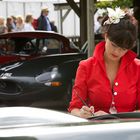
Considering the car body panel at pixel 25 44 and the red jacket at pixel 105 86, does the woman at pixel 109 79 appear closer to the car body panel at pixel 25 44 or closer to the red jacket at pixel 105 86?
the red jacket at pixel 105 86

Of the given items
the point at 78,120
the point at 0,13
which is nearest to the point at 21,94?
the point at 78,120

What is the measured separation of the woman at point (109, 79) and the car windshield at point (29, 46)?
26.4ft

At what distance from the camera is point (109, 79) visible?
12.6ft

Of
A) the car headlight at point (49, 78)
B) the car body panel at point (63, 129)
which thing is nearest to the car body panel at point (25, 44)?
the car headlight at point (49, 78)

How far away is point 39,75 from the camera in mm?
9148

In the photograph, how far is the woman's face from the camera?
3701 millimetres

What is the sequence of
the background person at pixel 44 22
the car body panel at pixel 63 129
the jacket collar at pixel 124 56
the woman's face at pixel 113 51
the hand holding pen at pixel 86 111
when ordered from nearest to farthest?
the car body panel at pixel 63 129 < the hand holding pen at pixel 86 111 < the woman's face at pixel 113 51 < the jacket collar at pixel 124 56 < the background person at pixel 44 22

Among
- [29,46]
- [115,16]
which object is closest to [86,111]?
[115,16]

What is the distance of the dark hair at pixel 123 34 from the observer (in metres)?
3.63

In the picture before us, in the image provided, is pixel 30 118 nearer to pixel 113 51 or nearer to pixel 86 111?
pixel 86 111

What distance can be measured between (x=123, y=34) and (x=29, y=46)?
8537 millimetres

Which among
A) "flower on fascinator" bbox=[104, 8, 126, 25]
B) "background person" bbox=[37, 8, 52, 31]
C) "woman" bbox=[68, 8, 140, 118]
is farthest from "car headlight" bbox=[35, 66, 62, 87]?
"background person" bbox=[37, 8, 52, 31]

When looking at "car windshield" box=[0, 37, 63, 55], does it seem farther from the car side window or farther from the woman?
the woman

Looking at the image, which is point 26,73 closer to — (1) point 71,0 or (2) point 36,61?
(2) point 36,61
